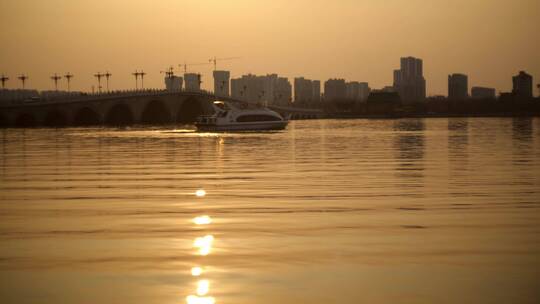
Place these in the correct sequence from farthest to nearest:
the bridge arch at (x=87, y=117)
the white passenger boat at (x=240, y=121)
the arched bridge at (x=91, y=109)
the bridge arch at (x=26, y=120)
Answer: the bridge arch at (x=87, y=117), the bridge arch at (x=26, y=120), the arched bridge at (x=91, y=109), the white passenger boat at (x=240, y=121)

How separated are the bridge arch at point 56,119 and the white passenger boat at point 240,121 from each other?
64412 mm

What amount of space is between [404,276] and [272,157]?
34.4 meters

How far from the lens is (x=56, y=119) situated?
588 feet

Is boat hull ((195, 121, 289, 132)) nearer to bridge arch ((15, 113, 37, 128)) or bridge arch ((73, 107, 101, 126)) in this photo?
bridge arch ((15, 113, 37, 128))

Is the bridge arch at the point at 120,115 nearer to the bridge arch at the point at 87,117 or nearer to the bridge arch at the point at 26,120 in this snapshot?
the bridge arch at the point at 87,117

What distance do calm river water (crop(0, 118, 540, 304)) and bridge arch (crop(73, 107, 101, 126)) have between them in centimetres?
15598

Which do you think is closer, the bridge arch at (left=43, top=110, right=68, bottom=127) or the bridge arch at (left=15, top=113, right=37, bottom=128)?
the bridge arch at (left=15, top=113, right=37, bottom=128)

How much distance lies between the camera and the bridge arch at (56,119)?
564 ft

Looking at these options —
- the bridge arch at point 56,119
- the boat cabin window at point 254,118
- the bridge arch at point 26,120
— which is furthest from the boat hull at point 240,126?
the bridge arch at point 56,119

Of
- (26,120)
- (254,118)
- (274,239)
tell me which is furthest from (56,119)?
(274,239)

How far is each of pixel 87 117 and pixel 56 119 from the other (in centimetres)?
1273

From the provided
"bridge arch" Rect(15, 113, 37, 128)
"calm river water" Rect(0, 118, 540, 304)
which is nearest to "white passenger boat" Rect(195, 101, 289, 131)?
"bridge arch" Rect(15, 113, 37, 128)

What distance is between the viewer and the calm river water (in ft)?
41.8

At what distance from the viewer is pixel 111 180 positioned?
3231cm
